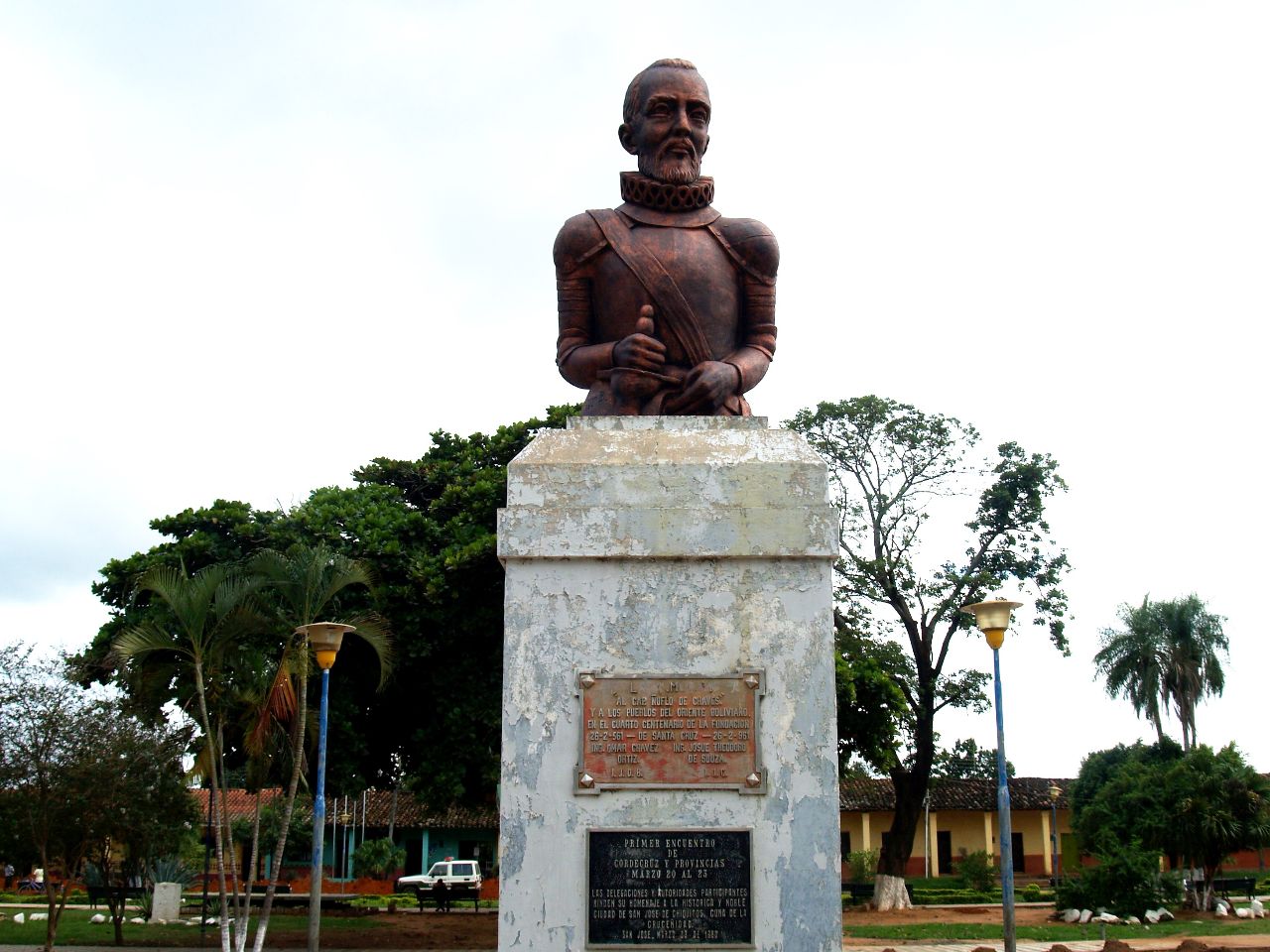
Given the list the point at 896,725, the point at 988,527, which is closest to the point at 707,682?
the point at 896,725

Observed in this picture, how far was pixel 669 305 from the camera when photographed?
690cm

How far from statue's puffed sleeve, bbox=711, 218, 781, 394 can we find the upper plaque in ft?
6.60

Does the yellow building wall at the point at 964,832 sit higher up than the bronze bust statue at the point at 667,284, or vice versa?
the bronze bust statue at the point at 667,284

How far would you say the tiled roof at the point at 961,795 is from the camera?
4531cm

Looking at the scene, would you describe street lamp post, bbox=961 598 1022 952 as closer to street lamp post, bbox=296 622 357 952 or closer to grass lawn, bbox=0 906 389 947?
street lamp post, bbox=296 622 357 952

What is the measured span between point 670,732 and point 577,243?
9.34 ft

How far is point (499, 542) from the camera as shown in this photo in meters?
6.14

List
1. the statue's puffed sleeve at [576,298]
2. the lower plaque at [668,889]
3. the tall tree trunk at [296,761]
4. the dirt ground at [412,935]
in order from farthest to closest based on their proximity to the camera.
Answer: the dirt ground at [412,935] → the tall tree trunk at [296,761] → the statue's puffed sleeve at [576,298] → the lower plaque at [668,889]

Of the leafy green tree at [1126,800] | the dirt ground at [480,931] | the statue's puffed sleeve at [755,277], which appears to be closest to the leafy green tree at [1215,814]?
the leafy green tree at [1126,800]

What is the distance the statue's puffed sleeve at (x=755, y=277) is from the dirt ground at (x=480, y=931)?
13.6 metres

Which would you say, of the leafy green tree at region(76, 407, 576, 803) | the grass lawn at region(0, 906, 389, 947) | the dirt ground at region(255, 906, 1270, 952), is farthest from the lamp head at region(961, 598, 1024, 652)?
the grass lawn at region(0, 906, 389, 947)

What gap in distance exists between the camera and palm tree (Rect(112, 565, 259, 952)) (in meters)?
15.5

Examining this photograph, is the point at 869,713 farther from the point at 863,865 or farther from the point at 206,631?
the point at 863,865

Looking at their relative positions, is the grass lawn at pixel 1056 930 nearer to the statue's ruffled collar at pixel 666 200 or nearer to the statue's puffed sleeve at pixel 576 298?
the statue's puffed sleeve at pixel 576 298
